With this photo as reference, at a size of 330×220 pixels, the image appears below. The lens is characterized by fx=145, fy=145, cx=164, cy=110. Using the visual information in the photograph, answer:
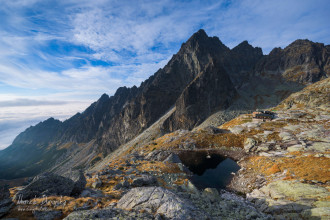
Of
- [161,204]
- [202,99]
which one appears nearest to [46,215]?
[161,204]

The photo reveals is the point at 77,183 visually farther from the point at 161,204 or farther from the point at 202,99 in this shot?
the point at 202,99

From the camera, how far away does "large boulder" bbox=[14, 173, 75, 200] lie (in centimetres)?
1407

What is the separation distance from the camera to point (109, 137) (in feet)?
598

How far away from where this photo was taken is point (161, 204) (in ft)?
36.7

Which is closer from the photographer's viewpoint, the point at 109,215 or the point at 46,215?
the point at 109,215

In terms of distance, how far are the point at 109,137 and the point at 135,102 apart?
196ft

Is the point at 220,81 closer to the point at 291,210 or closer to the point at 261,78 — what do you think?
the point at 261,78

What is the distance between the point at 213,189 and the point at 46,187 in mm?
21041


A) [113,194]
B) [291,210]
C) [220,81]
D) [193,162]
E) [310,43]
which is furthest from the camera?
[310,43]

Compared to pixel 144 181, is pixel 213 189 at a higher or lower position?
lower

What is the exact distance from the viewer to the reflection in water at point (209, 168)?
94.2 ft

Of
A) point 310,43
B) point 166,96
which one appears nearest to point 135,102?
point 166,96

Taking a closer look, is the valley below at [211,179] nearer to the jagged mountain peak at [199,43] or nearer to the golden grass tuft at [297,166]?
the golden grass tuft at [297,166]

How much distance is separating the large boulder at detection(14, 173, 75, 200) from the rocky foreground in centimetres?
4
